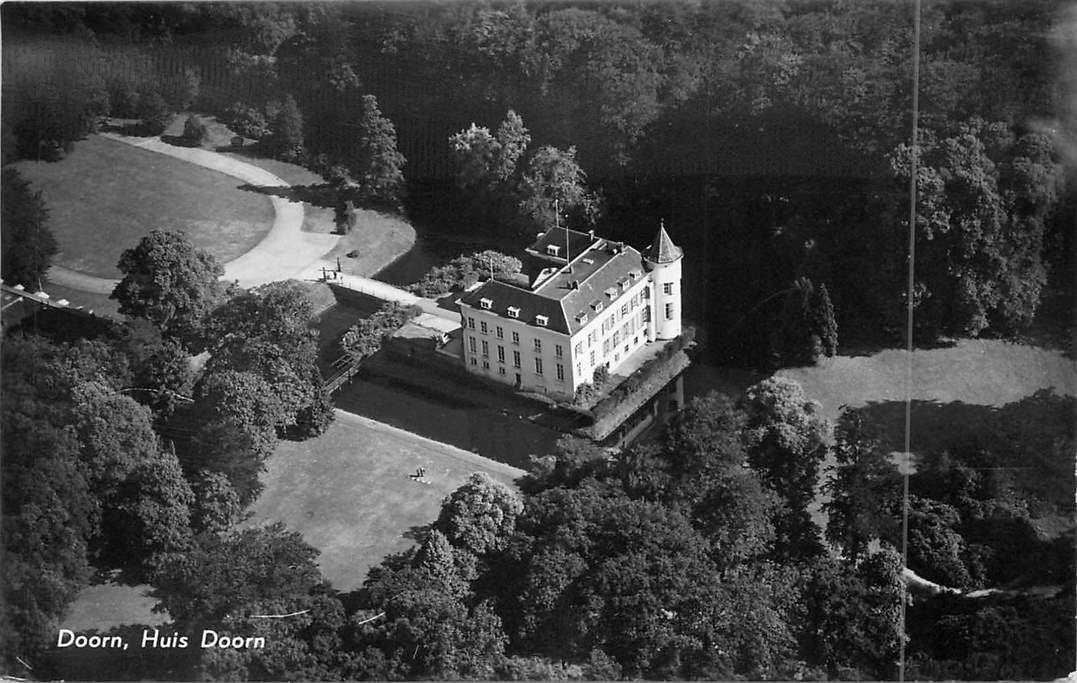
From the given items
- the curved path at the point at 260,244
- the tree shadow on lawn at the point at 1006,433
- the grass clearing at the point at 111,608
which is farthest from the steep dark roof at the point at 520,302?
the grass clearing at the point at 111,608

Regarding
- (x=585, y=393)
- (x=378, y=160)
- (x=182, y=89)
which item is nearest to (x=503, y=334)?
(x=585, y=393)

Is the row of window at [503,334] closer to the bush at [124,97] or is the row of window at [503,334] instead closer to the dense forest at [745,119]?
the dense forest at [745,119]

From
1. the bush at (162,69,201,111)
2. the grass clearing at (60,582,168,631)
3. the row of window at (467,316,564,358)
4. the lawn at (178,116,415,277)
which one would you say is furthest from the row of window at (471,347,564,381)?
the bush at (162,69,201,111)

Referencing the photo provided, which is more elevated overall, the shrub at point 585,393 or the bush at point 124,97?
the bush at point 124,97

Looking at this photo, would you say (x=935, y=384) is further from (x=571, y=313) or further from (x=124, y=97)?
(x=124, y=97)

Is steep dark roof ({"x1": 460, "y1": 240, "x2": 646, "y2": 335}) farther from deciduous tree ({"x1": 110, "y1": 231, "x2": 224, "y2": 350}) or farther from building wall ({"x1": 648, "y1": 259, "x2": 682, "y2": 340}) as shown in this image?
deciduous tree ({"x1": 110, "y1": 231, "x2": 224, "y2": 350})

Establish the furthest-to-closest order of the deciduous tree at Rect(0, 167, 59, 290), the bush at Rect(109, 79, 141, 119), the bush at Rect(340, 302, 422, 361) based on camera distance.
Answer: the bush at Rect(109, 79, 141, 119), the bush at Rect(340, 302, 422, 361), the deciduous tree at Rect(0, 167, 59, 290)
